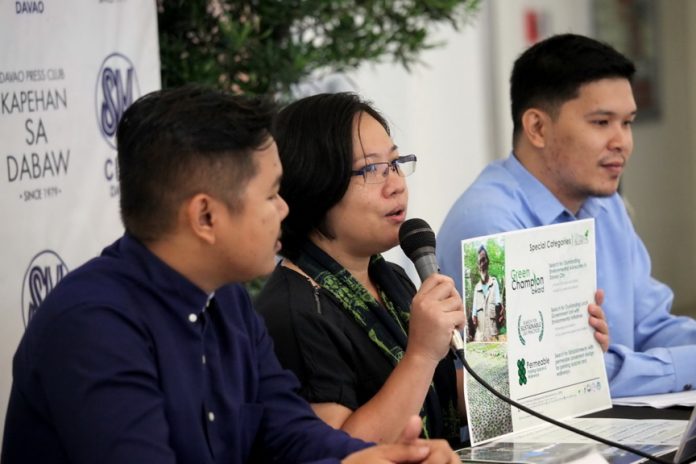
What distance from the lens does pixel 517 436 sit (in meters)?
2.31

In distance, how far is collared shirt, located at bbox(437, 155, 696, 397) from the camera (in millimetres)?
2781

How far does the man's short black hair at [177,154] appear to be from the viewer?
1804mm

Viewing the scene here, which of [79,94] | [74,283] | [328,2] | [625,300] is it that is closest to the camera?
[74,283]

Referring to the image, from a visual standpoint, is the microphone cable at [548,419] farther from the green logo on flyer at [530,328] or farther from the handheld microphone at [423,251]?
the green logo on flyer at [530,328]

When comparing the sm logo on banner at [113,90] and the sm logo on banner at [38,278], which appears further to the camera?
the sm logo on banner at [113,90]

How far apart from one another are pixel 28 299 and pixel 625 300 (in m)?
1.61

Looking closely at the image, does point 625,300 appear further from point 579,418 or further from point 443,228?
point 579,418

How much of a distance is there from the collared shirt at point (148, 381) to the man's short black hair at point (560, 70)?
4.84 feet

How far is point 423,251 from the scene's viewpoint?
2.21 metres

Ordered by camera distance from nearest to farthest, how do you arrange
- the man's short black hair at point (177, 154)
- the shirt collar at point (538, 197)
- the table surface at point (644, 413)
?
the man's short black hair at point (177, 154) < the table surface at point (644, 413) < the shirt collar at point (538, 197)

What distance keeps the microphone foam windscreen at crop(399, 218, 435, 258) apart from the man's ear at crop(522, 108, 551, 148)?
3.57 feet

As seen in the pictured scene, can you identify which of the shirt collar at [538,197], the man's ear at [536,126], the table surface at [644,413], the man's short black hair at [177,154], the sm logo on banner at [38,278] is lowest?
the table surface at [644,413]

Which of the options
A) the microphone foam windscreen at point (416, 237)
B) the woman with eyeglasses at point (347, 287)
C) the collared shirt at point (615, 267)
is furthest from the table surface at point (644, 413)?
the microphone foam windscreen at point (416, 237)

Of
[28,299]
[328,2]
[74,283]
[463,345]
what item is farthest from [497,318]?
[328,2]
